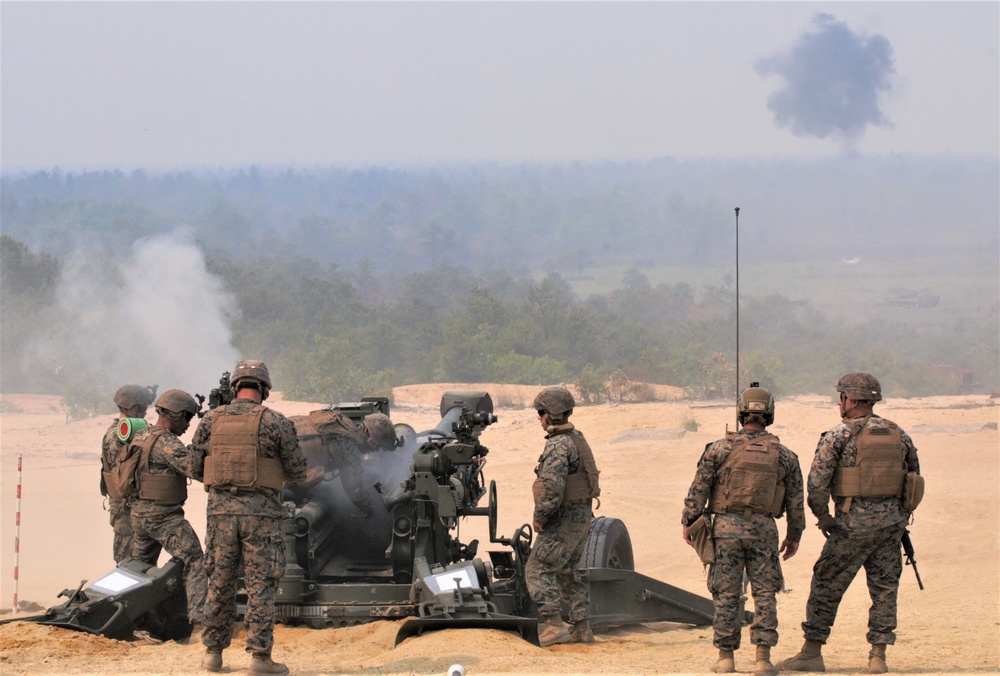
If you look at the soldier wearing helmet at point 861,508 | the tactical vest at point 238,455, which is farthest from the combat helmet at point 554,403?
the tactical vest at point 238,455

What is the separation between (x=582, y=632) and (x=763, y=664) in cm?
175

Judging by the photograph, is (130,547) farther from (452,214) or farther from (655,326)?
(452,214)

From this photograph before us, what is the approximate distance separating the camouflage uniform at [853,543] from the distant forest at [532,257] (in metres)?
20.0

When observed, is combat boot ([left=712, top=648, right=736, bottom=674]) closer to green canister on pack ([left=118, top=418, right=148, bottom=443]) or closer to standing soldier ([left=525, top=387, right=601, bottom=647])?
standing soldier ([left=525, top=387, right=601, bottom=647])

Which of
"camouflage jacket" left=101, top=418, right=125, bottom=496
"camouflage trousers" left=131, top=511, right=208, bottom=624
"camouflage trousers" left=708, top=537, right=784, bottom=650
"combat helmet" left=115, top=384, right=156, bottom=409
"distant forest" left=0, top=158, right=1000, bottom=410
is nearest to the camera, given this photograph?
"camouflage trousers" left=708, top=537, right=784, bottom=650

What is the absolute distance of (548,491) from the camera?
941 centimetres

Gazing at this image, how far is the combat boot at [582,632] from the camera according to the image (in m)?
9.65

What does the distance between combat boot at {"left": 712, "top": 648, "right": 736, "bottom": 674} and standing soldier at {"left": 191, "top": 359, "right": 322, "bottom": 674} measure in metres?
2.52

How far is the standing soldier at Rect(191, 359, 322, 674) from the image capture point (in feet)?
26.5

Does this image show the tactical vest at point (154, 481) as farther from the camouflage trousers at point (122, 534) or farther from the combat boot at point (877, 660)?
the combat boot at point (877, 660)

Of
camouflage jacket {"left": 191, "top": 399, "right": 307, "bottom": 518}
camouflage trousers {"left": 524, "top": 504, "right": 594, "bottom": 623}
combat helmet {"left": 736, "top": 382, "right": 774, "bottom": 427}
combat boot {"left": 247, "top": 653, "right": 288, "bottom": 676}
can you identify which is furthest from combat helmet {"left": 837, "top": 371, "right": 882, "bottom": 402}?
combat boot {"left": 247, "top": 653, "right": 288, "bottom": 676}

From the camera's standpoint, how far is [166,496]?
30.5 ft

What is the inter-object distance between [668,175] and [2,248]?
4148cm

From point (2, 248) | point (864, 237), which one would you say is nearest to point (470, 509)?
point (2, 248)
